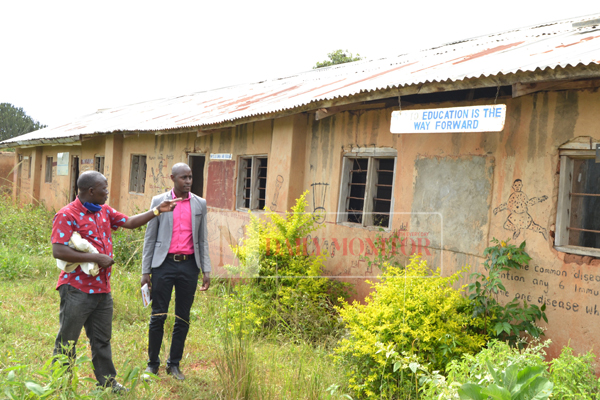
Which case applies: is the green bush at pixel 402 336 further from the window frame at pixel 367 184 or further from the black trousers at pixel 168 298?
the window frame at pixel 367 184

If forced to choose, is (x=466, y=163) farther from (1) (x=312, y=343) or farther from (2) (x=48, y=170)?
(2) (x=48, y=170)

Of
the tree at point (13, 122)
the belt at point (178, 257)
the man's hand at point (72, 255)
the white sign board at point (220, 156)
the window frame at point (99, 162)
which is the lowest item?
the belt at point (178, 257)

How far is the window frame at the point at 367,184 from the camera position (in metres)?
6.06

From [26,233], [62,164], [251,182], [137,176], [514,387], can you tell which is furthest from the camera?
[62,164]

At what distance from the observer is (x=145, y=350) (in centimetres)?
517

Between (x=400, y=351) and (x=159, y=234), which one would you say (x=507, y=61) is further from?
(x=159, y=234)

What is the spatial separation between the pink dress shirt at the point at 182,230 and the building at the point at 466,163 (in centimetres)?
225

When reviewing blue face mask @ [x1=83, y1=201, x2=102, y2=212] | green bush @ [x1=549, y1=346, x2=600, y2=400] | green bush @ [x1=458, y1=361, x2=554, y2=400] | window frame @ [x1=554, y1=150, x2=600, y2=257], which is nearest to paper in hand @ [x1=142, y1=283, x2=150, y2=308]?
blue face mask @ [x1=83, y1=201, x2=102, y2=212]

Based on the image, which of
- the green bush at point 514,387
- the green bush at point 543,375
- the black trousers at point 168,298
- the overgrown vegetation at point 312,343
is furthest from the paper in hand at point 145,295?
the green bush at point 514,387

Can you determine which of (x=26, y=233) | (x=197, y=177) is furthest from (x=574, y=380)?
(x=26, y=233)

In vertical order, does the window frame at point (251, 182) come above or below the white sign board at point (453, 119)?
below

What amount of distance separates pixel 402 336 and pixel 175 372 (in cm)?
198

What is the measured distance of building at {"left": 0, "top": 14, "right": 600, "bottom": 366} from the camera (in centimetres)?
423

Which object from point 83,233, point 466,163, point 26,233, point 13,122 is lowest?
point 26,233
